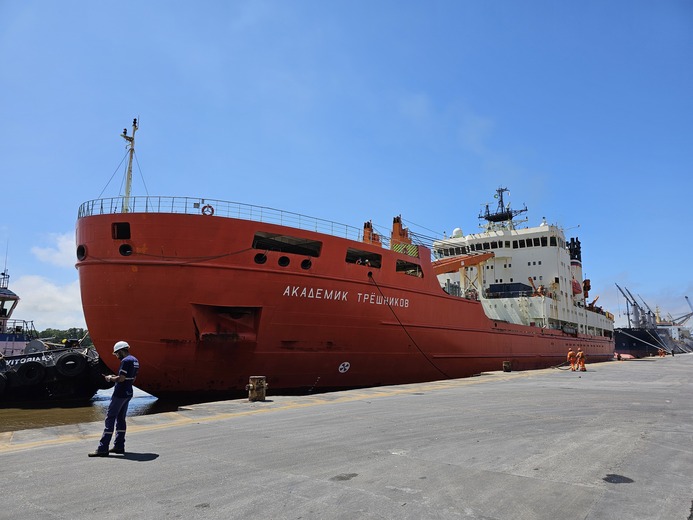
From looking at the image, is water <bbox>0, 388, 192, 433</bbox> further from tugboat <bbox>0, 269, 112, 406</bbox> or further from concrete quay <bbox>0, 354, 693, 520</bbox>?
concrete quay <bbox>0, 354, 693, 520</bbox>

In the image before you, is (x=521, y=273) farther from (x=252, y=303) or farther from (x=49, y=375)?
(x=49, y=375)

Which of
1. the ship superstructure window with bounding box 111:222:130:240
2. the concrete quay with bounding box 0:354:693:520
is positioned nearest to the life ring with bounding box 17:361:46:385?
the ship superstructure window with bounding box 111:222:130:240

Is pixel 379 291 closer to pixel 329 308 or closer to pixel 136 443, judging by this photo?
pixel 329 308

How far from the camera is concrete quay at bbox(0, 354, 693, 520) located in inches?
125

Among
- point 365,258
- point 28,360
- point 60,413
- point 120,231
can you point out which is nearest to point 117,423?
point 120,231

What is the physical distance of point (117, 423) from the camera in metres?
4.92

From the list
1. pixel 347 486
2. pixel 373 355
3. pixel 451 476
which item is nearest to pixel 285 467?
pixel 347 486

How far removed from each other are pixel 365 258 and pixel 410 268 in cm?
250

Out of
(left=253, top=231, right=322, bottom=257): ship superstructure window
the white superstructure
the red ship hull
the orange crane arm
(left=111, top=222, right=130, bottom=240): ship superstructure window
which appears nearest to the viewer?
the red ship hull

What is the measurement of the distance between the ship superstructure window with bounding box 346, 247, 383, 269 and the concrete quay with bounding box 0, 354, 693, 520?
24.4 ft

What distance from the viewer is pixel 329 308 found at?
12867mm

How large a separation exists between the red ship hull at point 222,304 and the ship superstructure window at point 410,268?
270cm

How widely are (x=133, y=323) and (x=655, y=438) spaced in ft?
35.5

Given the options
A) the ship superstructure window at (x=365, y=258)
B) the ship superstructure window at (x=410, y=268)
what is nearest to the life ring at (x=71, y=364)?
the ship superstructure window at (x=365, y=258)
